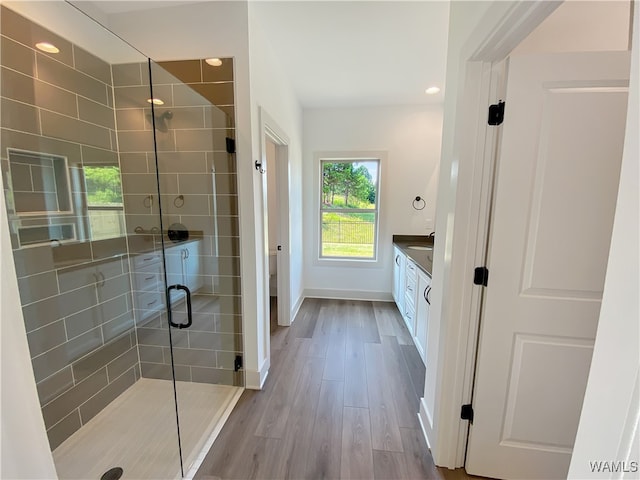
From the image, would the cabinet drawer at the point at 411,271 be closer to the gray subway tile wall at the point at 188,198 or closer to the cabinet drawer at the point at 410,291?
the cabinet drawer at the point at 410,291

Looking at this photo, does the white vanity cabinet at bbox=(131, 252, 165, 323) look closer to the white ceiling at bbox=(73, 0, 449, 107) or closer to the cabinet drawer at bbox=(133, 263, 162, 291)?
the cabinet drawer at bbox=(133, 263, 162, 291)

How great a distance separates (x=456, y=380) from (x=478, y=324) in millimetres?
333

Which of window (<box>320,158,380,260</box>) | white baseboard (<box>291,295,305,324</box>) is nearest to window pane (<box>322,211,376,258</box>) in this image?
window (<box>320,158,380,260</box>)

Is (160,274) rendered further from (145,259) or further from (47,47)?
(47,47)

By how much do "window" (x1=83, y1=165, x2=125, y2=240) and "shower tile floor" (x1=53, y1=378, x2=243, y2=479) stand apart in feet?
4.01

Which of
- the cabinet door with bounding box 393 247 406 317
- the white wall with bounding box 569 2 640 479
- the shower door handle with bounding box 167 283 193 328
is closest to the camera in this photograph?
the white wall with bounding box 569 2 640 479

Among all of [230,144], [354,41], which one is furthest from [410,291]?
[354,41]

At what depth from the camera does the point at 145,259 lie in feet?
6.95

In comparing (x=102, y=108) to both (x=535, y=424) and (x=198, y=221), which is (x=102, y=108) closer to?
(x=198, y=221)

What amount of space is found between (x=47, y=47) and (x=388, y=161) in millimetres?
3336

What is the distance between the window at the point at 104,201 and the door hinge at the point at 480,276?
92.7 inches

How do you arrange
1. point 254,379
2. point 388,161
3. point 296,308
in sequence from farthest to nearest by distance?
point 388,161 → point 296,308 → point 254,379

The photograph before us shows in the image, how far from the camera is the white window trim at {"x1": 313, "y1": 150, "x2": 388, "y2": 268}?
3.74m

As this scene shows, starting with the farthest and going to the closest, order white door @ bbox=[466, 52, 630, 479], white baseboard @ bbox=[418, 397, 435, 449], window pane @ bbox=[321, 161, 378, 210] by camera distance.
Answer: window pane @ bbox=[321, 161, 378, 210], white baseboard @ bbox=[418, 397, 435, 449], white door @ bbox=[466, 52, 630, 479]
